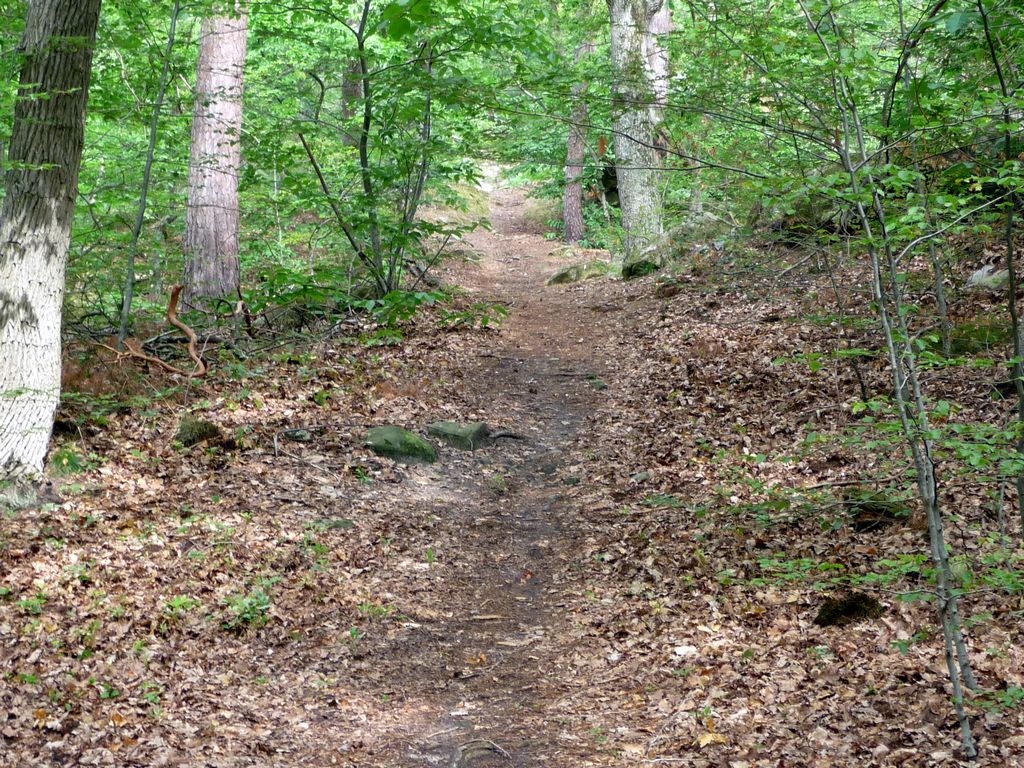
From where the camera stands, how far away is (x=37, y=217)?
6.73 metres

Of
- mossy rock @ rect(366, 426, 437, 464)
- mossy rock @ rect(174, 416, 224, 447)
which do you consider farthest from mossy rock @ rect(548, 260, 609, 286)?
mossy rock @ rect(174, 416, 224, 447)

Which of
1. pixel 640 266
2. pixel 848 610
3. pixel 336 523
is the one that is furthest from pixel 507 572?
pixel 640 266

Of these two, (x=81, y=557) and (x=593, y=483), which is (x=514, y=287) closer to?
→ (x=593, y=483)

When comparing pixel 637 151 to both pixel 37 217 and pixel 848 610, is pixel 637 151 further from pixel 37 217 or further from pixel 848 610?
pixel 848 610

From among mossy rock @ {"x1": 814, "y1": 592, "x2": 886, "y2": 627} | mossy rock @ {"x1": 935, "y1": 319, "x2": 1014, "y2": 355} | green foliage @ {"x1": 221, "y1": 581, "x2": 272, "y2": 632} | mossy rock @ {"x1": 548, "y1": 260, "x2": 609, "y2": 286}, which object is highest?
mossy rock @ {"x1": 548, "y1": 260, "x2": 609, "y2": 286}

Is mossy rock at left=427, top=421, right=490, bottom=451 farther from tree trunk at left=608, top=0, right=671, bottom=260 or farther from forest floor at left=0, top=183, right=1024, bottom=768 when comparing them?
tree trunk at left=608, top=0, right=671, bottom=260

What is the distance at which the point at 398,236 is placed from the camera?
10.8 metres

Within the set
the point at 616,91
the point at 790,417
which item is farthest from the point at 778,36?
the point at 790,417

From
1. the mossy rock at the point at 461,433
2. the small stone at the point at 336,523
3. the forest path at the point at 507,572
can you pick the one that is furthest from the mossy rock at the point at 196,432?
the mossy rock at the point at 461,433

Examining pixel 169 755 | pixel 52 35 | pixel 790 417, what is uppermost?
pixel 52 35

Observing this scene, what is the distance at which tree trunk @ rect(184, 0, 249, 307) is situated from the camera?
1198 centimetres

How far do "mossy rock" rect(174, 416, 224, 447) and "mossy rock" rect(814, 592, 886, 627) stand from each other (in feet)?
19.2

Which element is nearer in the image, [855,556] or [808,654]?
A: [808,654]

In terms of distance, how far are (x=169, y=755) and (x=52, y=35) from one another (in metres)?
5.69
